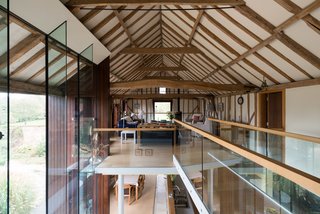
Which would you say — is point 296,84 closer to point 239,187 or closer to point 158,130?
point 158,130

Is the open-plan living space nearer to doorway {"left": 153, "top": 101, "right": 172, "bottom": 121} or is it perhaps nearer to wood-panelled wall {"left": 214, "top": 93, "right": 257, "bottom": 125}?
wood-panelled wall {"left": 214, "top": 93, "right": 257, "bottom": 125}

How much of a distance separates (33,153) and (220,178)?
8.48 ft

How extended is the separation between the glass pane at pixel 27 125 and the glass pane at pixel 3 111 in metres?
0.12

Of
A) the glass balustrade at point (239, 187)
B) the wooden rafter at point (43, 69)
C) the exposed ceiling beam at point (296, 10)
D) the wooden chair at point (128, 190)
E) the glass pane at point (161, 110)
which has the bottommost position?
the wooden chair at point (128, 190)

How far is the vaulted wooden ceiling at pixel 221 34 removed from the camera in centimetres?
417

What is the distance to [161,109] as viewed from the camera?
2047 cm

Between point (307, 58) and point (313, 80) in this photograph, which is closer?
point (307, 58)

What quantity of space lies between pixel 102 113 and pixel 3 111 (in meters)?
5.31

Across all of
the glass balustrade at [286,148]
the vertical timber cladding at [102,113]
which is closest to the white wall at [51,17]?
the vertical timber cladding at [102,113]

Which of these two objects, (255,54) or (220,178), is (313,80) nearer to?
(255,54)

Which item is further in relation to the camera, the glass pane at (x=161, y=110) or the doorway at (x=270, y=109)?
the glass pane at (x=161, y=110)

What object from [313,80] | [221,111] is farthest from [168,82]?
[221,111]

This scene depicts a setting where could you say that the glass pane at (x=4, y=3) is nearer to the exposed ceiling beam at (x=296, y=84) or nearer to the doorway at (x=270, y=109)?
the exposed ceiling beam at (x=296, y=84)

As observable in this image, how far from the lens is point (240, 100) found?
12.1 m
